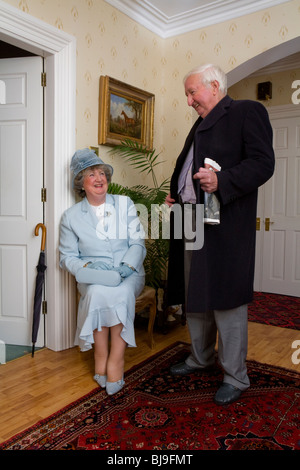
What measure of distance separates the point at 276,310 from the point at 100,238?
2564 mm

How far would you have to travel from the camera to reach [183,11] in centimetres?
343

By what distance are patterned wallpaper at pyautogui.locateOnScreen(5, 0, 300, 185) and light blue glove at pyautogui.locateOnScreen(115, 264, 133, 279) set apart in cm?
112

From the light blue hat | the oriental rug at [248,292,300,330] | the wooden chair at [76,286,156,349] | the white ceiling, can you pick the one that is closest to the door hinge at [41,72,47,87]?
the light blue hat

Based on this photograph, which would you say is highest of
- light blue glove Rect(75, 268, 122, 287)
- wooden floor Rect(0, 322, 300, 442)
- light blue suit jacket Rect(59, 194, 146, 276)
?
light blue suit jacket Rect(59, 194, 146, 276)

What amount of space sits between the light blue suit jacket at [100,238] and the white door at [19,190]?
48cm

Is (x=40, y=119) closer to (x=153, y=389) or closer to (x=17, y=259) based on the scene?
(x=17, y=259)

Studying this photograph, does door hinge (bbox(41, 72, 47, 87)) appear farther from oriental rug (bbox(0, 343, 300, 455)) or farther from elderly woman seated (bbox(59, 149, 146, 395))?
oriental rug (bbox(0, 343, 300, 455))

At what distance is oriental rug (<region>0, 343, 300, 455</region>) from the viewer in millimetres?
1685

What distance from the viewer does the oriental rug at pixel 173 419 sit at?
5.53 feet

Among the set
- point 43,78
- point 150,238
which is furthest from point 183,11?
point 150,238

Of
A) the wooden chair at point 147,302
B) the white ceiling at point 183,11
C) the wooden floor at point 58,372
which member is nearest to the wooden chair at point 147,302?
the wooden chair at point 147,302

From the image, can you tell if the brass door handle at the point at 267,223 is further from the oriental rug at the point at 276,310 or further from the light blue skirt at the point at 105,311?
the light blue skirt at the point at 105,311
